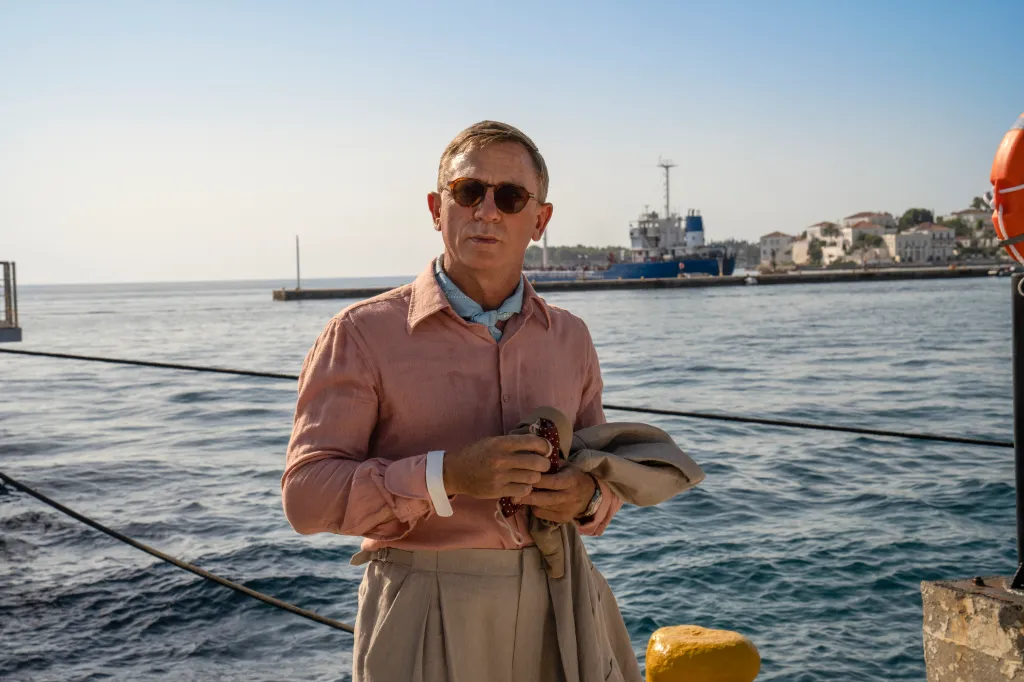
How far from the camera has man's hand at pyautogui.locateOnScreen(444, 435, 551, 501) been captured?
5.04 ft

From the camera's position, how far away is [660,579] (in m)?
7.91

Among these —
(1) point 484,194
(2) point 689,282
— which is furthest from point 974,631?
(2) point 689,282

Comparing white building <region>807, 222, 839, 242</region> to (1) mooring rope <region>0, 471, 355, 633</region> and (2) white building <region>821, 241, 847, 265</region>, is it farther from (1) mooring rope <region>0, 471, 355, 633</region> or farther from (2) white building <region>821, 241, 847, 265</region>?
(1) mooring rope <region>0, 471, 355, 633</region>

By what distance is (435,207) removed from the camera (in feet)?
6.16

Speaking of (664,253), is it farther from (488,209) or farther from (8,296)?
(488,209)

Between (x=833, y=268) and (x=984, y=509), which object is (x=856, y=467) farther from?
(x=833, y=268)

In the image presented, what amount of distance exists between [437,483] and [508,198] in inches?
20.6

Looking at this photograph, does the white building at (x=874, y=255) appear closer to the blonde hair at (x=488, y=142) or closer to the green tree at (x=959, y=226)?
the green tree at (x=959, y=226)

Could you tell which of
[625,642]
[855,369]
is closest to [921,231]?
[855,369]

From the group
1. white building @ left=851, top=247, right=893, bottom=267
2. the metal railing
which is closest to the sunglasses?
the metal railing

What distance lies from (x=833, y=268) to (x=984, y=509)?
409 feet

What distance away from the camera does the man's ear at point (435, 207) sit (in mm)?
1861

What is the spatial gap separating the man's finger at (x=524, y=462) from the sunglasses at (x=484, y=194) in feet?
1.49

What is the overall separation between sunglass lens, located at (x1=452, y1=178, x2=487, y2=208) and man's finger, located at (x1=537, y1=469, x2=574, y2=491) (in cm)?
49
